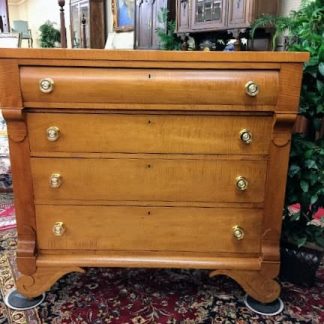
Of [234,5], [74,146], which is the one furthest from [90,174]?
[234,5]

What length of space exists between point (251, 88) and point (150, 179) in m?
0.42

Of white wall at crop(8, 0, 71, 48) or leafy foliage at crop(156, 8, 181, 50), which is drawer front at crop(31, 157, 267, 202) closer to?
leafy foliage at crop(156, 8, 181, 50)

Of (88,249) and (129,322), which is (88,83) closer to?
(88,249)

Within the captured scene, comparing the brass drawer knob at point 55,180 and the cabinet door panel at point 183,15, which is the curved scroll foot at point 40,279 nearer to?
the brass drawer knob at point 55,180

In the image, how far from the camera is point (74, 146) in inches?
44.1

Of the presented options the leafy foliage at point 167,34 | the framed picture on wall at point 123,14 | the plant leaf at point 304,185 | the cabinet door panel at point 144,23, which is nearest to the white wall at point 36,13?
the framed picture on wall at point 123,14

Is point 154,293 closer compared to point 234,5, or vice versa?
point 154,293

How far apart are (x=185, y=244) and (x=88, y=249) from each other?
13.3 inches

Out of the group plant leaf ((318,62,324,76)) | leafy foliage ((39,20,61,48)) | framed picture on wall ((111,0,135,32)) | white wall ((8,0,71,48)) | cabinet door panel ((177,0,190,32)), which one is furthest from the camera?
white wall ((8,0,71,48))

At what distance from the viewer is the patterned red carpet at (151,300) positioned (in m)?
1.23

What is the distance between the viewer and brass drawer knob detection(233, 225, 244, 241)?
1172 mm

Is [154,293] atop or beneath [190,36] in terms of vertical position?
beneath

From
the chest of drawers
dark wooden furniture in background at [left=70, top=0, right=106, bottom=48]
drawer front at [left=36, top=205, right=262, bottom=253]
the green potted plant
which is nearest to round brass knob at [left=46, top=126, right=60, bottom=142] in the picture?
the chest of drawers

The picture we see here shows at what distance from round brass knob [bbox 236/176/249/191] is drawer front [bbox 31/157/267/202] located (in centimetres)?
1
